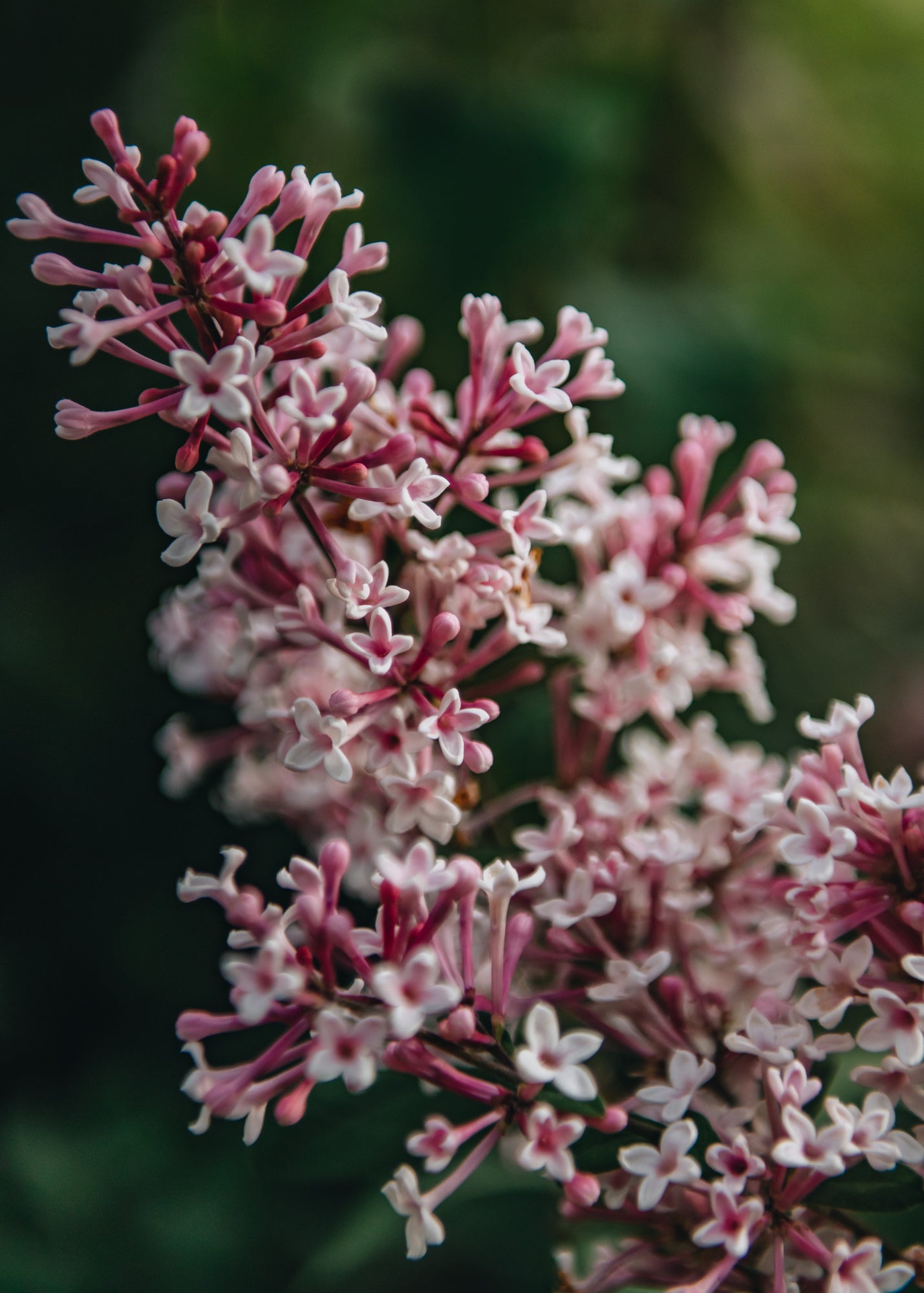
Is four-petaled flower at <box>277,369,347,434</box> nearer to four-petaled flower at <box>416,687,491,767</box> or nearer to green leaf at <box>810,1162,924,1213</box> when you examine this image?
four-petaled flower at <box>416,687,491,767</box>

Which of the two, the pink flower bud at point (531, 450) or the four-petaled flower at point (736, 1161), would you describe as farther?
the pink flower bud at point (531, 450)

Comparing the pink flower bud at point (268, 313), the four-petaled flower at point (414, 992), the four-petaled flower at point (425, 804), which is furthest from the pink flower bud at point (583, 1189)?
the pink flower bud at point (268, 313)

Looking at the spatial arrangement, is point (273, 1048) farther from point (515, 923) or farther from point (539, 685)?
point (539, 685)

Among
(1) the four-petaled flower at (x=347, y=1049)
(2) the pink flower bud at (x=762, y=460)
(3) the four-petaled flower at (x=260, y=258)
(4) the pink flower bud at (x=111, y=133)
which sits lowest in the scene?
(1) the four-petaled flower at (x=347, y=1049)

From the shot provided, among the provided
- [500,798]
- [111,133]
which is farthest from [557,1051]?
[111,133]

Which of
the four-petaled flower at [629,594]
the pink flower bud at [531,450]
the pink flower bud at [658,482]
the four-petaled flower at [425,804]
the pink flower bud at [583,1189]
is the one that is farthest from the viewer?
the pink flower bud at [658,482]

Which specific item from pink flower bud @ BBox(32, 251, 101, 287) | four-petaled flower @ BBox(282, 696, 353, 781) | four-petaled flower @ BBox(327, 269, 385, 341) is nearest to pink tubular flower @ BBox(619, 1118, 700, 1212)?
four-petaled flower @ BBox(282, 696, 353, 781)

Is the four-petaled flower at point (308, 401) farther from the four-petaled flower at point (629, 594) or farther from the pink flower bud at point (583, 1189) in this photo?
the pink flower bud at point (583, 1189)

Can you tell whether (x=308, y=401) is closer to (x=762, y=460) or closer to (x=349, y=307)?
(x=349, y=307)
